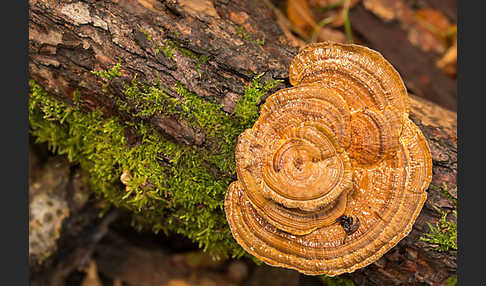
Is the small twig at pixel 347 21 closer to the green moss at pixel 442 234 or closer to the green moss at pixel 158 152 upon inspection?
the green moss at pixel 158 152

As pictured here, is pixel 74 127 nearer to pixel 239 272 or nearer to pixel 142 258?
pixel 142 258

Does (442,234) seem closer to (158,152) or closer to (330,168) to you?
(330,168)

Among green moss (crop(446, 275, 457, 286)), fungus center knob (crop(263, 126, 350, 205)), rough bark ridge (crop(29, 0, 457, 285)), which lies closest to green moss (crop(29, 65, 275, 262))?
rough bark ridge (crop(29, 0, 457, 285))

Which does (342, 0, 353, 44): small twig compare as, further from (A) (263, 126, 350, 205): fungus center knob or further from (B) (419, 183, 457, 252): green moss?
(A) (263, 126, 350, 205): fungus center knob

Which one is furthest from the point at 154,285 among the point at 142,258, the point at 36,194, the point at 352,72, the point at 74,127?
the point at 352,72

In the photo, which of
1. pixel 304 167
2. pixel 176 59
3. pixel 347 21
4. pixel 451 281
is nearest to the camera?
pixel 304 167

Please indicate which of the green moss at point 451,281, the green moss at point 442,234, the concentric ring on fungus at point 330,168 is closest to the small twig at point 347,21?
the concentric ring on fungus at point 330,168

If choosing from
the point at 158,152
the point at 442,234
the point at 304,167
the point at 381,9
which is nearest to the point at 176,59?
the point at 158,152
